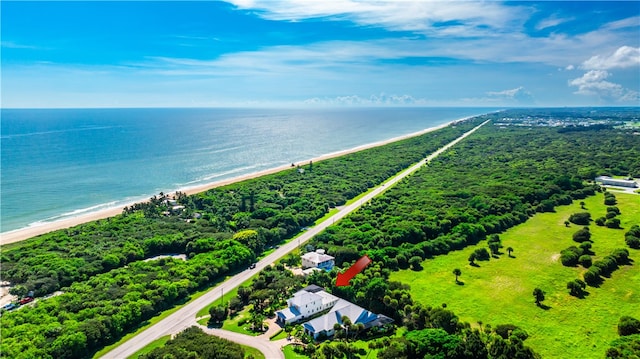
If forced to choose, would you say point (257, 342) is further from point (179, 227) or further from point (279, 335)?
point (179, 227)

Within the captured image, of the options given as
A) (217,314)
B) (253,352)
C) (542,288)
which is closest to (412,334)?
(253,352)

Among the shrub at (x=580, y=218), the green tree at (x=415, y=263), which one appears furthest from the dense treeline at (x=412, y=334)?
the shrub at (x=580, y=218)

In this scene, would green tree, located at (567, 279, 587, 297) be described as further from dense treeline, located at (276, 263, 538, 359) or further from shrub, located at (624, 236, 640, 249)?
shrub, located at (624, 236, 640, 249)

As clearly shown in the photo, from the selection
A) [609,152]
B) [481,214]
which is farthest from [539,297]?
[609,152]

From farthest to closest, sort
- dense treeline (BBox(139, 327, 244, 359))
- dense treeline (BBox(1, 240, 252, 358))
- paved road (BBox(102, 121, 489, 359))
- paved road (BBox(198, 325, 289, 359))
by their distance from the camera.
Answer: paved road (BBox(102, 121, 489, 359)), paved road (BBox(198, 325, 289, 359)), dense treeline (BBox(1, 240, 252, 358)), dense treeline (BBox(139, 327, 244, 359))

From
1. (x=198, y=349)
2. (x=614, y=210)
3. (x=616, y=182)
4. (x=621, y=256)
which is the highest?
(x=616, y=182)

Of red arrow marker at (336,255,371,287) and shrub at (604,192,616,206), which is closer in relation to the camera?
red arrow marker at (336,255,371,287)

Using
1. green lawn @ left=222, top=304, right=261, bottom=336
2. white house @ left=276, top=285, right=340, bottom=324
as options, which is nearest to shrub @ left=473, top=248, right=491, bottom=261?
white house @ left=276, top=285, right=340, bottom=324

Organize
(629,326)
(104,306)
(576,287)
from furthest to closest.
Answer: (576,287) → (104,306) → (629,326)
